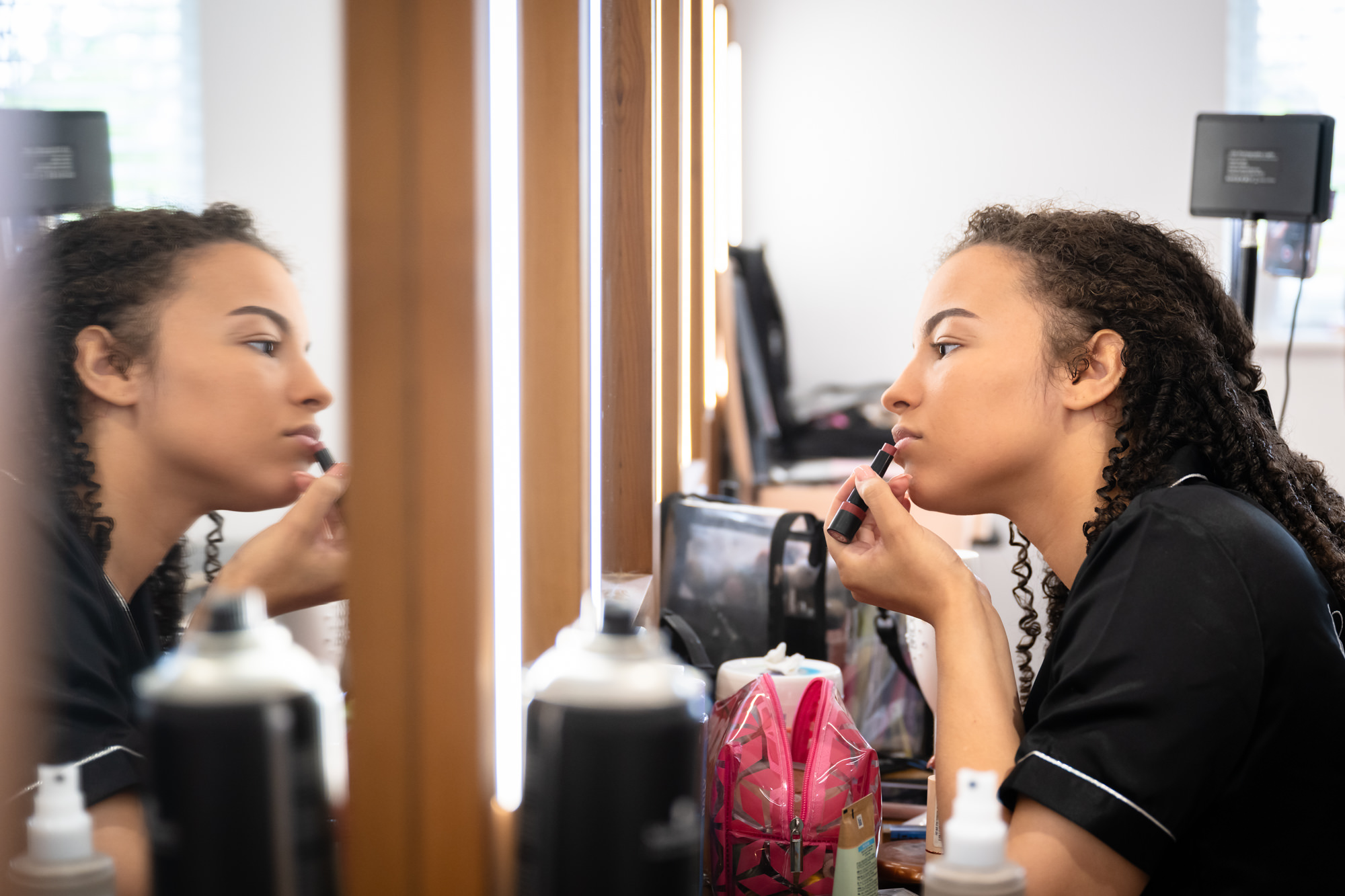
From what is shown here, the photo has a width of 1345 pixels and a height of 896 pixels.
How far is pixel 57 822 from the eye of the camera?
41 centimetres

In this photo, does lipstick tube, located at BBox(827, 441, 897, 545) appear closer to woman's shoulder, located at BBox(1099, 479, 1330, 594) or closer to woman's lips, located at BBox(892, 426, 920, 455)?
woman's lips, located at BBox(892, 426, 920, 455)

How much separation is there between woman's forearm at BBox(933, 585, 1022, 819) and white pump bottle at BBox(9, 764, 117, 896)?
61cm

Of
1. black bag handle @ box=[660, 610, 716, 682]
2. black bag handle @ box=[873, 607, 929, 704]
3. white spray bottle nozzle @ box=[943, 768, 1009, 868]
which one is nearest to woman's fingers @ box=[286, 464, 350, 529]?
white spray bottle nozzle @ box=[943, 768, 1009, 868]

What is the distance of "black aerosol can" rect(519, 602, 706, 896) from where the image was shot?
48 cm

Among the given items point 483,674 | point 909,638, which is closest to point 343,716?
point 483,674

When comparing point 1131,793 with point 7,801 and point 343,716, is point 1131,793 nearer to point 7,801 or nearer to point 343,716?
point 343,716

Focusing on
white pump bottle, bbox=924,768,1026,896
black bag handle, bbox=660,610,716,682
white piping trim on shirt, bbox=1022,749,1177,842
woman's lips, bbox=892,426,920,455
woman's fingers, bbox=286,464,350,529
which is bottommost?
black bag handle, bbox=660,610,716,682

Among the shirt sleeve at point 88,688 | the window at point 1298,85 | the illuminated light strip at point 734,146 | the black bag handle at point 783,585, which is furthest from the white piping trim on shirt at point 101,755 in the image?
the window at point 1298,85

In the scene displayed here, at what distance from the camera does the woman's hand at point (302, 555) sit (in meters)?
0.49

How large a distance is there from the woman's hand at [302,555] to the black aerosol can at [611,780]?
0.38ft

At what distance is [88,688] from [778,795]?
531 millimetres

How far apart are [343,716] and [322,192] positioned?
0.24 meters

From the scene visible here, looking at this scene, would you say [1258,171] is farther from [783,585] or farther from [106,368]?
[106,368]

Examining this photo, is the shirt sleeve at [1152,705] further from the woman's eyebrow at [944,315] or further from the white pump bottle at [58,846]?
the white pump bottle at [58,846]
